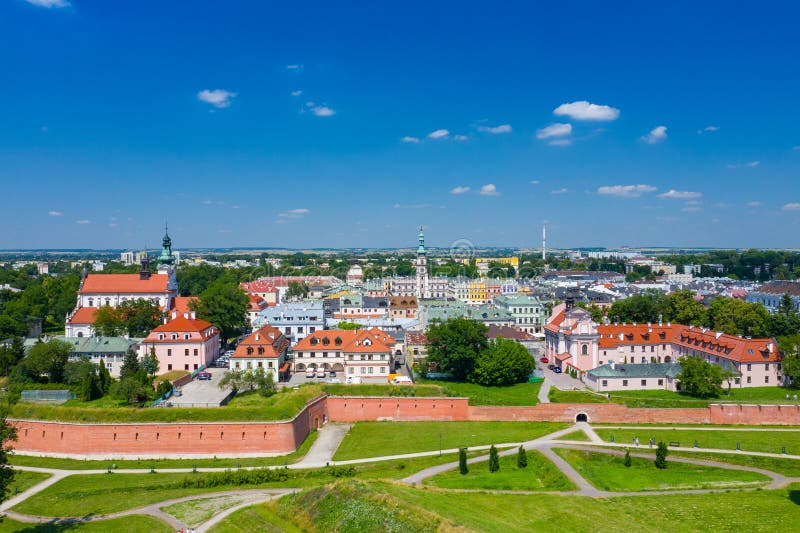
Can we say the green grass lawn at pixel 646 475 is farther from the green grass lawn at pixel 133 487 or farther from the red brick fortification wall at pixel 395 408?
the red brick fortification wall at pixel 395 408

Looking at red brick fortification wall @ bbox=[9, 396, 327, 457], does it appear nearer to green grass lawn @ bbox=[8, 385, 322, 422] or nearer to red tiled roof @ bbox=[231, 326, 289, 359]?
green grass lawn @ bbox=[8, 385, 322, 422]

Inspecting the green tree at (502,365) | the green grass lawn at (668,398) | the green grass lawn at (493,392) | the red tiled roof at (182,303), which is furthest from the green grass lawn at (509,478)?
the red tiled roof at (182,303)

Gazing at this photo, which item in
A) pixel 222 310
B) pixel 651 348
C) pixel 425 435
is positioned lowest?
pixel 425 435

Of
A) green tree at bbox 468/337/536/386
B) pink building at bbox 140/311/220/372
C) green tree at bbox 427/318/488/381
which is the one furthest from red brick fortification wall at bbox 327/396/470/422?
pink building at bbox 140/311/220/372

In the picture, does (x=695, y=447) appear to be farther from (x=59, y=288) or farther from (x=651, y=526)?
(x=59, y=288)

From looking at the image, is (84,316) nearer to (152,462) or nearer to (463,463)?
(152,462)

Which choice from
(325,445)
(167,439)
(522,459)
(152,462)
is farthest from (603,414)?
(152,462)

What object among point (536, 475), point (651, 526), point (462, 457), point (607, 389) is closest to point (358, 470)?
point (462, 457)
